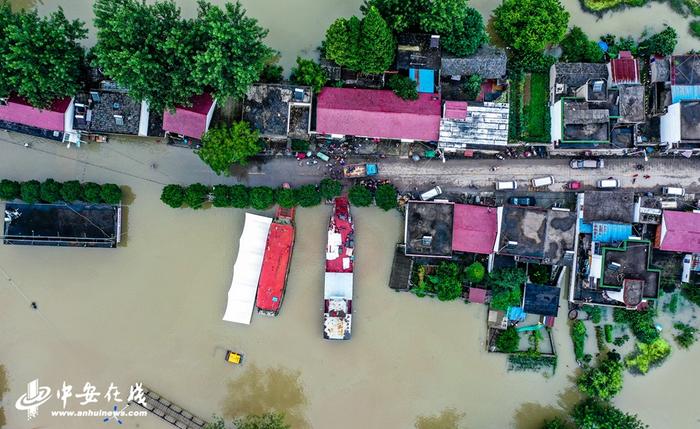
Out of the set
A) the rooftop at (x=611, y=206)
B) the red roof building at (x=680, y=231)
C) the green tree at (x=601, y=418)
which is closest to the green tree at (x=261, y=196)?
the rooftop at (x=611, y=206)

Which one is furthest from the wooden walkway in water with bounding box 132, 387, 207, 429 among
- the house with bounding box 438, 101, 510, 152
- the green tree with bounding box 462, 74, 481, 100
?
the green tree with bounding box 462, 74, 481, 100

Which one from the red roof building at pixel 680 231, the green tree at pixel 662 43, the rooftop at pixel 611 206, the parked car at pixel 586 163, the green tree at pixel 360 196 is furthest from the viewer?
the parked car at pixel 586 163

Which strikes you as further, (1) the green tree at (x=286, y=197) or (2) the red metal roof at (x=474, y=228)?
(1) the green tree at (x=286, y=197)

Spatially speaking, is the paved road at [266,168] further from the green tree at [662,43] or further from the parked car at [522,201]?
the green tree at [662,43]

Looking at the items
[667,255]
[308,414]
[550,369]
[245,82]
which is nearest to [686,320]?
[667,255]

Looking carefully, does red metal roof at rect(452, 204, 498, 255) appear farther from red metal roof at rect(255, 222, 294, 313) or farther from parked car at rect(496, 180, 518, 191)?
red metal roof at rect(255, 222, 294, 313)

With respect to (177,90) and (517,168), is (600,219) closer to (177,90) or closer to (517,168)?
(517,168)
